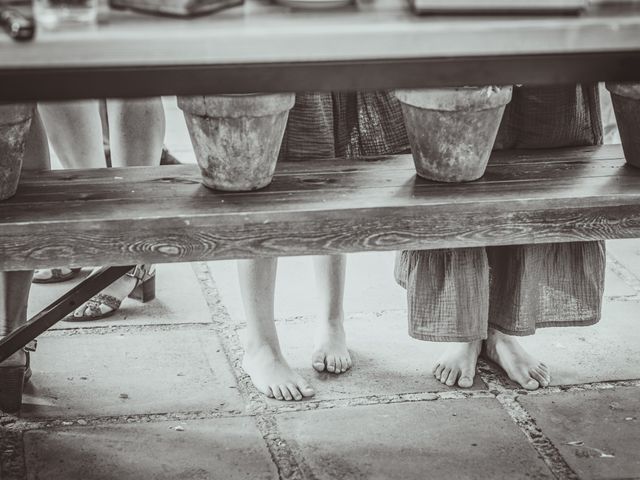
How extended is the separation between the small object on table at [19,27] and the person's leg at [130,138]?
4.72 ft

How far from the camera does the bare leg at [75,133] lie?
270 cm

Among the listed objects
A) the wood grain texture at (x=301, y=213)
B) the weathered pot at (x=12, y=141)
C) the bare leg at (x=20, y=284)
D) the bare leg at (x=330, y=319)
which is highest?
the weathered pot at (x=12, y=141)

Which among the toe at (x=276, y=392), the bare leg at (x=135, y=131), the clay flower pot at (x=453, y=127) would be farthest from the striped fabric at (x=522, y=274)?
the bare leg at (x=135, y=131)

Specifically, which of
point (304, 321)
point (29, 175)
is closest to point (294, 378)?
point (304, 321)

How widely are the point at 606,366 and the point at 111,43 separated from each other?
5.71 ft

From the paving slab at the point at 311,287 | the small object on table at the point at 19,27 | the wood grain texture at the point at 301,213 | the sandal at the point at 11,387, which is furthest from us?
the paving slab at the point at 311,287

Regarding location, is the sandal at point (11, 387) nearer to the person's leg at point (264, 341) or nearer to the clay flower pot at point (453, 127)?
the person's leg at point (264, 341)

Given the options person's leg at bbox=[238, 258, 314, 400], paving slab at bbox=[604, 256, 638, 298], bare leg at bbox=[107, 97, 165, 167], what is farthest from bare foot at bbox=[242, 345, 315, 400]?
paving slab at bbox=[604, 256, 638, 298]

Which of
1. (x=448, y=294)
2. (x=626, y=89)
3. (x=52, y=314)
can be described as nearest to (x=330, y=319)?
(x=448, y=294)

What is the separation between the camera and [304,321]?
2.76 m

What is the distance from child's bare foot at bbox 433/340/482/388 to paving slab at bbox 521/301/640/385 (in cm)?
22

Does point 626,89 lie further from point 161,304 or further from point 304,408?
point 161,304

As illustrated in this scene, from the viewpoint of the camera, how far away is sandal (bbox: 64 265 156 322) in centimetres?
273

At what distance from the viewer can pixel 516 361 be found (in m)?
2.44
